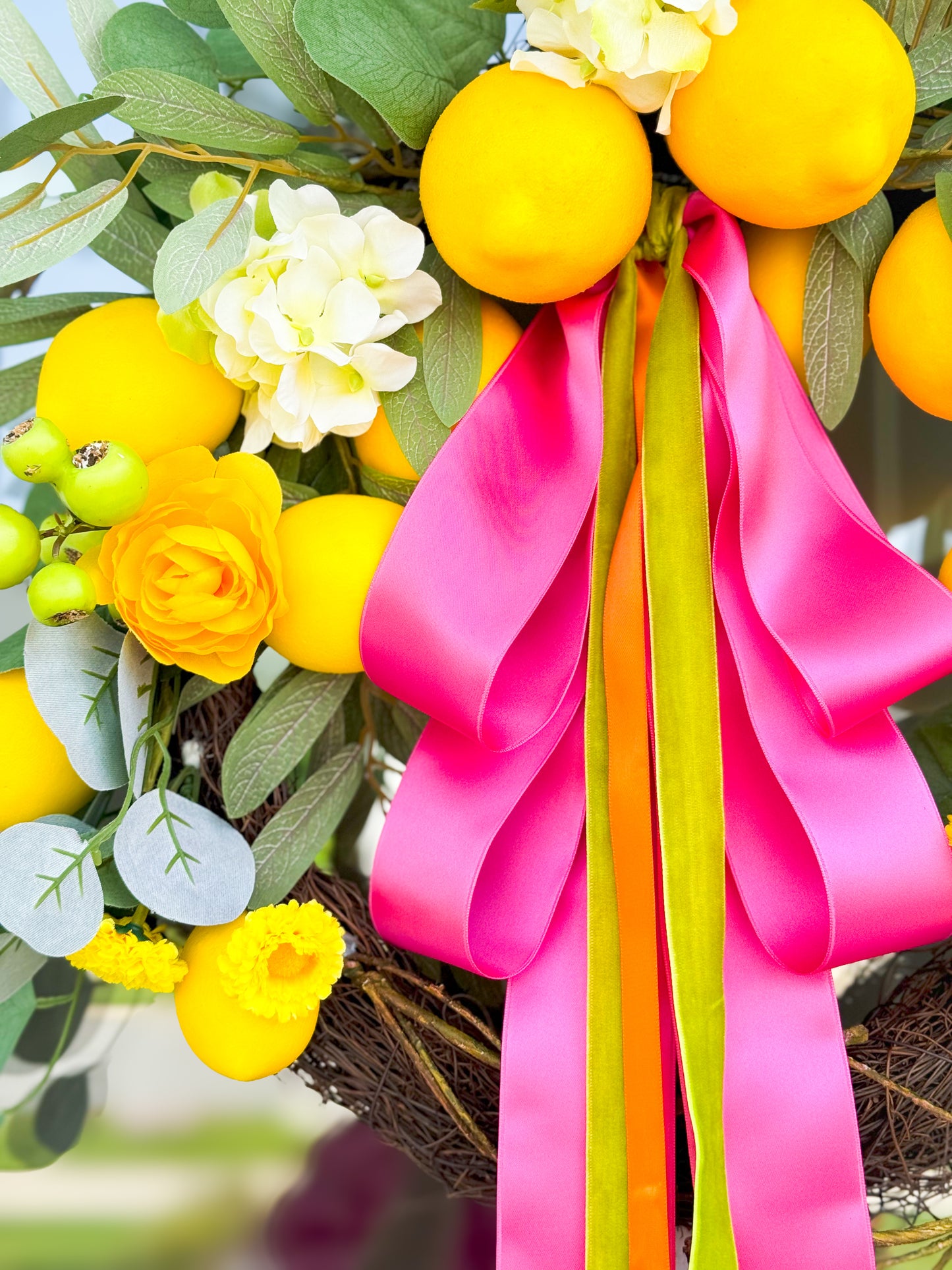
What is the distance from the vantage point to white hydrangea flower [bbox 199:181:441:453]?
0.46 meters

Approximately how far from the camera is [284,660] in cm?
66

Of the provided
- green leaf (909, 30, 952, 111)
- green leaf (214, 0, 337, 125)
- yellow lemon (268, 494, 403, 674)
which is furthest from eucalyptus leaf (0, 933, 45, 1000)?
green leaf (909, 30, 952, 111)

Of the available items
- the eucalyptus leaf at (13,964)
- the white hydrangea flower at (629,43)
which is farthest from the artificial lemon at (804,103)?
the eucalyptus leaf at (13,964)

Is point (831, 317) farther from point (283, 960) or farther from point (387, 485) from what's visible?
point (283, 960)

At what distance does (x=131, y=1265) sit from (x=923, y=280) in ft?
2.55

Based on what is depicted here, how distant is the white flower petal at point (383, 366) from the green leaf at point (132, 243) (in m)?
0.13

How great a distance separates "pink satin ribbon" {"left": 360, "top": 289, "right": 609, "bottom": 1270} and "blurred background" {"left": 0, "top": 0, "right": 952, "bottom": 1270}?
298 mm

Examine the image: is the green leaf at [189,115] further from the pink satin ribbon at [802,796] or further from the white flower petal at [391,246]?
the pink satin ribbon at [802,796]

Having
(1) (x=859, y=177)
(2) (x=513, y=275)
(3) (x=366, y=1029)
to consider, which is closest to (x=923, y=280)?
(1) (x=859, y=177)

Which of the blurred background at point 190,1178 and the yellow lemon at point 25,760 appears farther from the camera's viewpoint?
the blurred background at point 190,1178

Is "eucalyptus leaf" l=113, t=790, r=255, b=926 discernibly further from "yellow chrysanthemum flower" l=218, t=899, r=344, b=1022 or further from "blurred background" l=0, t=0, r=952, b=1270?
"blurred background" l=0, t=0, r=952, b=1270

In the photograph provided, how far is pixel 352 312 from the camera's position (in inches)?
18.2

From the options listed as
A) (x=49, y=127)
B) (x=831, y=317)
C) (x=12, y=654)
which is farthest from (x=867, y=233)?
(x=12, y=654)

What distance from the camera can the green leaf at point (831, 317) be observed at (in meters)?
0.49
